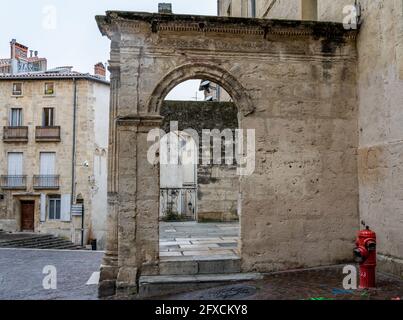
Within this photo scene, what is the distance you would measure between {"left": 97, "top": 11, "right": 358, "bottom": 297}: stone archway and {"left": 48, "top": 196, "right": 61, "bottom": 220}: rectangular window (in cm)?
2187

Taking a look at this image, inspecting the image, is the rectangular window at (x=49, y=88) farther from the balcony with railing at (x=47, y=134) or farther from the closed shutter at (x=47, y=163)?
the closed shutter at (x=47, y=163)

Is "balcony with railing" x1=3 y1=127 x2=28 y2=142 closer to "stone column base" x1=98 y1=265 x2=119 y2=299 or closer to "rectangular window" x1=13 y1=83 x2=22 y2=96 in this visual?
"rectangular window" x1=13 y1=83 x2=22 y2=96

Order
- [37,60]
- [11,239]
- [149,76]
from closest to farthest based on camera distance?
1. [149,76]
2. [11,239]
3. [37,60]

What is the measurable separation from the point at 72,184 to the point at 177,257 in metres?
21.7

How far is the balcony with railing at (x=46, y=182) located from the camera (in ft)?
91.5

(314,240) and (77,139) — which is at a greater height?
(77,139)

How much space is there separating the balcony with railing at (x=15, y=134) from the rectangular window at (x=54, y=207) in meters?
4.25

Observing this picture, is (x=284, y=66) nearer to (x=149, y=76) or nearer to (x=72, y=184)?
(x=149, y=76)

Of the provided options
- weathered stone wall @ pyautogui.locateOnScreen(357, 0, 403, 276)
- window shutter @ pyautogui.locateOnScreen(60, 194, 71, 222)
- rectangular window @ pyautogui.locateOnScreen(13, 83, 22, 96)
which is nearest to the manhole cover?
weathered stone wall @ pyautogui.locateOnScreen(357, 0, 403, 276)

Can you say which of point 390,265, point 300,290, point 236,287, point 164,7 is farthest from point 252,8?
point 300,290

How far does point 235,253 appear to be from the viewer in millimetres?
8164

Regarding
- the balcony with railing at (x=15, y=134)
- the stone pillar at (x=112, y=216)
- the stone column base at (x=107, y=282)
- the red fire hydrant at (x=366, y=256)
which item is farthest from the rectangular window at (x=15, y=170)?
the red fire hydrant at (x=366, y=256)

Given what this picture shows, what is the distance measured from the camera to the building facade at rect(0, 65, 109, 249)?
91.7 feet
